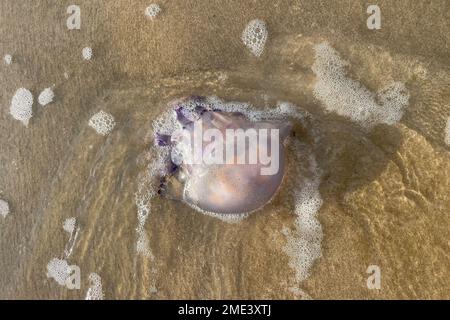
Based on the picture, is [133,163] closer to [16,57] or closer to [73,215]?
[73,215]

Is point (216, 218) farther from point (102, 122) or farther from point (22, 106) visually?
point (22, 106)

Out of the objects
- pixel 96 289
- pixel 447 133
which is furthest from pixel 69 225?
pixel 447 133

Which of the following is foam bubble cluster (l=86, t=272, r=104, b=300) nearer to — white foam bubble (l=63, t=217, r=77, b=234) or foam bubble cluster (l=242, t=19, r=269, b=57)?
white foam bubble (l=63, t=217, r=77, b=234)

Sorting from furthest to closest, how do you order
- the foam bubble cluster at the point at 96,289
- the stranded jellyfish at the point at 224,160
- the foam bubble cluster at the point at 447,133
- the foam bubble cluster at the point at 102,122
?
the foam bubble cluster at the point at 102,122 → the foam bubble cluster at the point at 96,289 → the foam bubble cluster at the point at 447,133 → the stranded jellyfish at the point at 224,160

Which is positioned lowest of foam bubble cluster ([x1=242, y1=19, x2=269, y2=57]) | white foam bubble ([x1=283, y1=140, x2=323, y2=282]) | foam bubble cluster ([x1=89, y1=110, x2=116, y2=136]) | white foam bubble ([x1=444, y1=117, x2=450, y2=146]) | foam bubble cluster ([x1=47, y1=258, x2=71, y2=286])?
foam bubble cluster ([x1=47, y1=258, x2=71, y2=286])

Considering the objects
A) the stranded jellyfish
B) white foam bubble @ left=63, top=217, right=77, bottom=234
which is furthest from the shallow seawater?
the stranded jellyfish

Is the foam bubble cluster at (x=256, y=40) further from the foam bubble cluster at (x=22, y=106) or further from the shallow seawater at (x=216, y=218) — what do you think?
the foam bubble cluster at (x=22, y=106)

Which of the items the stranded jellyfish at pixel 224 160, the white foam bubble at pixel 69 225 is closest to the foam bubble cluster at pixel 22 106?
the white foam bubble at pixel 69 225
